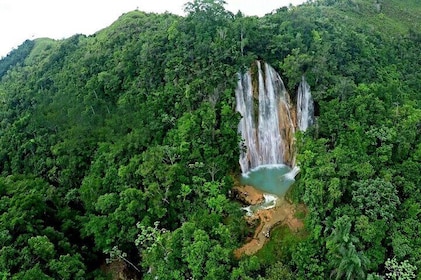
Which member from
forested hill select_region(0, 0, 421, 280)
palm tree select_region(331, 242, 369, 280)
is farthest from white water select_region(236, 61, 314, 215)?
palm tree select_region(331, 242, 369, 280)

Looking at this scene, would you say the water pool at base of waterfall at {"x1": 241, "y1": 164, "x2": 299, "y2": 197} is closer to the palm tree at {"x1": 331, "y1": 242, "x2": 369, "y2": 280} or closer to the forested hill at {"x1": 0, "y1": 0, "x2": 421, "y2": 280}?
the forested hill at {"x1": 0, "y1": 0, "x2": 421, "y2": 280}

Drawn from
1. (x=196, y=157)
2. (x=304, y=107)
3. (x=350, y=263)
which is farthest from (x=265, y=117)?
(x=350, y=263)

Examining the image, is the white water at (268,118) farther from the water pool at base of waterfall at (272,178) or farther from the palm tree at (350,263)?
the palm tree at (350,263)

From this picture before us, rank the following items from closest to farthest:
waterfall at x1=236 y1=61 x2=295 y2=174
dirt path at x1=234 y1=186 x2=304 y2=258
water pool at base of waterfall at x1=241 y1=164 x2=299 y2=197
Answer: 1. dirt path at x1=234 y1=186 x2=304 y2=258
2. water pool at base of waterfall at x1=241 y1=164 x2=299 y2=197
3. waterfall at x1=236 y1=61 x2=295 y2=174

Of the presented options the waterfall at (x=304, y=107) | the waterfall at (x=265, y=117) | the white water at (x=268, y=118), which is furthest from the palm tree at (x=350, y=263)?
the waterfall at (x=304, y=107)

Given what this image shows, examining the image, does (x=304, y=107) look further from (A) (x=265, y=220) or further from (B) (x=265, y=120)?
(A) (x=265, y=220)

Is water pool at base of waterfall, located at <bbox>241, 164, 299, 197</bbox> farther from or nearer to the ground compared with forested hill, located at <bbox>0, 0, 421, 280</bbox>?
nearer to the ground

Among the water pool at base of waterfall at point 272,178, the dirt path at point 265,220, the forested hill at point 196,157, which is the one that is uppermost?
the forested hill at point 196,157
